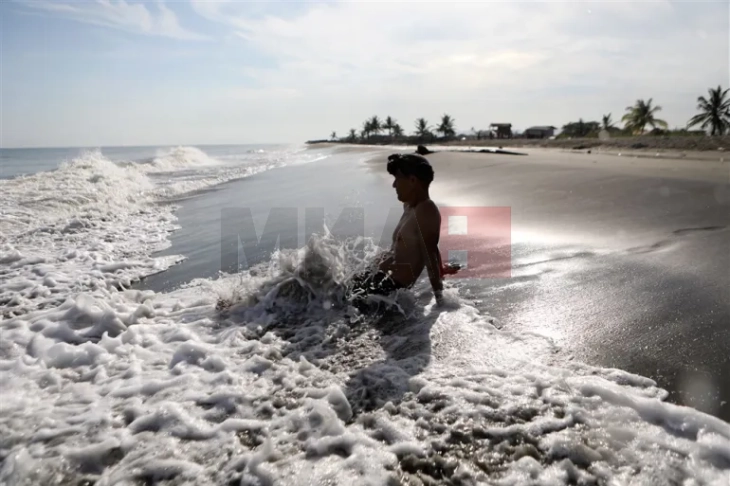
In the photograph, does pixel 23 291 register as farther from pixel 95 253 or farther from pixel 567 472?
pixel 567 472

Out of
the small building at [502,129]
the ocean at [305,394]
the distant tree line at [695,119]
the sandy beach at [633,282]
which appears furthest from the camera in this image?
the small building at [502,129]

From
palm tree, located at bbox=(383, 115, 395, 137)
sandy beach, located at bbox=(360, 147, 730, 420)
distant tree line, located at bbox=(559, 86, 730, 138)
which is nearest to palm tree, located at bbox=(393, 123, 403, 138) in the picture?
palm tree, located at bbox=(383, 115, 395, 137)

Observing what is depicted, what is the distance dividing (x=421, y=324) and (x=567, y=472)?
5.59 ft

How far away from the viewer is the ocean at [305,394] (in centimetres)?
185

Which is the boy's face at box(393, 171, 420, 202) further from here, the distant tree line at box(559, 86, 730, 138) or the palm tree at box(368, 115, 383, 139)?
the palm tree at box(368, 115, 383, 139)

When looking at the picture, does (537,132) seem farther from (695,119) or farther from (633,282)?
(633,282)

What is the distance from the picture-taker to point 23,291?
4.55 meters

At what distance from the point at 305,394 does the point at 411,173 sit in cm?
222

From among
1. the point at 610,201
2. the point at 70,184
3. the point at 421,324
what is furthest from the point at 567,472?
the point at 70,184

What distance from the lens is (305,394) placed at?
8.09 ft

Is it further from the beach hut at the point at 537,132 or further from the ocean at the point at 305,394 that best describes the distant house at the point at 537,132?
the ocean at the point at 305,394

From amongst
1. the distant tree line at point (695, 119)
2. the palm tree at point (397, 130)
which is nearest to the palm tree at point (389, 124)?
the palm tree at point (397, 130)

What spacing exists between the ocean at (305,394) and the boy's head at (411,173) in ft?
3.26

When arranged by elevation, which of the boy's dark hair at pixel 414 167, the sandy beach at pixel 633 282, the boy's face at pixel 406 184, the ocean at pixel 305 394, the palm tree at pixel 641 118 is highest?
the palm tree at pixel 641 118
